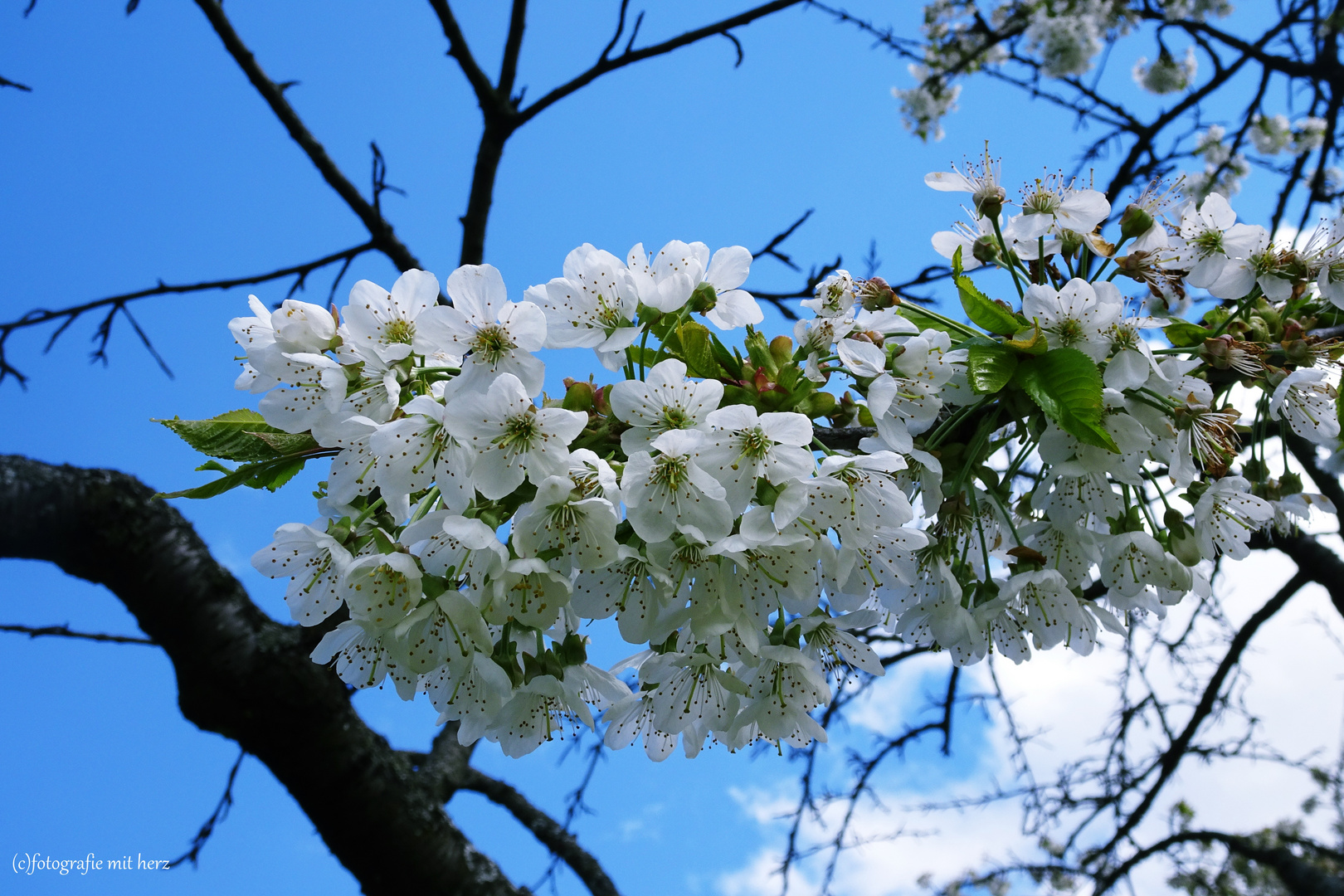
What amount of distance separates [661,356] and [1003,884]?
549 centimetres

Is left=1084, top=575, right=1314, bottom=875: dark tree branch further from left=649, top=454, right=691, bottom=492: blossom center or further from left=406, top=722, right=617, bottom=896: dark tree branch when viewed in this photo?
left=649, top=454, right=691, bottom=492: blossom center

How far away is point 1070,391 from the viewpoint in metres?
1.17

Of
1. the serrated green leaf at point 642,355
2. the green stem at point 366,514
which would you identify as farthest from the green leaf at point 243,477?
the serrated green leaf at point 642,355

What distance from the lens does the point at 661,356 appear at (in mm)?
1218

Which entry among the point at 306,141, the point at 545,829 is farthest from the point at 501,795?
the point at 306,141

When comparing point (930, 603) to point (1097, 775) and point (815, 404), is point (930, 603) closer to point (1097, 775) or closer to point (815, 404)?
point (815, 404)

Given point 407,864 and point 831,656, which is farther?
point 407,864

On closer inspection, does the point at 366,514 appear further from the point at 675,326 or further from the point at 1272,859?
the point at 1272,859

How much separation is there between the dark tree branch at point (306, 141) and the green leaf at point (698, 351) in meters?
2.72

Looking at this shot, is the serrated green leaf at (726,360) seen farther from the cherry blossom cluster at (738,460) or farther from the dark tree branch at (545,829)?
the dark tree branch at (545,829)

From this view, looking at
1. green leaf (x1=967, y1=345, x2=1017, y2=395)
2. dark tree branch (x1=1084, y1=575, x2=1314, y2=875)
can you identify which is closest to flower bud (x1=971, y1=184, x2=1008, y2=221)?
green leaf (x1=967, y1=345, x2=1017, y2=395)

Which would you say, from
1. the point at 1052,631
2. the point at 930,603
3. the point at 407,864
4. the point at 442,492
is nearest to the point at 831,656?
the point at 930,603

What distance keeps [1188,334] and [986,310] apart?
1.34 feet

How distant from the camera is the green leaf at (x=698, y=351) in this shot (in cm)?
117
